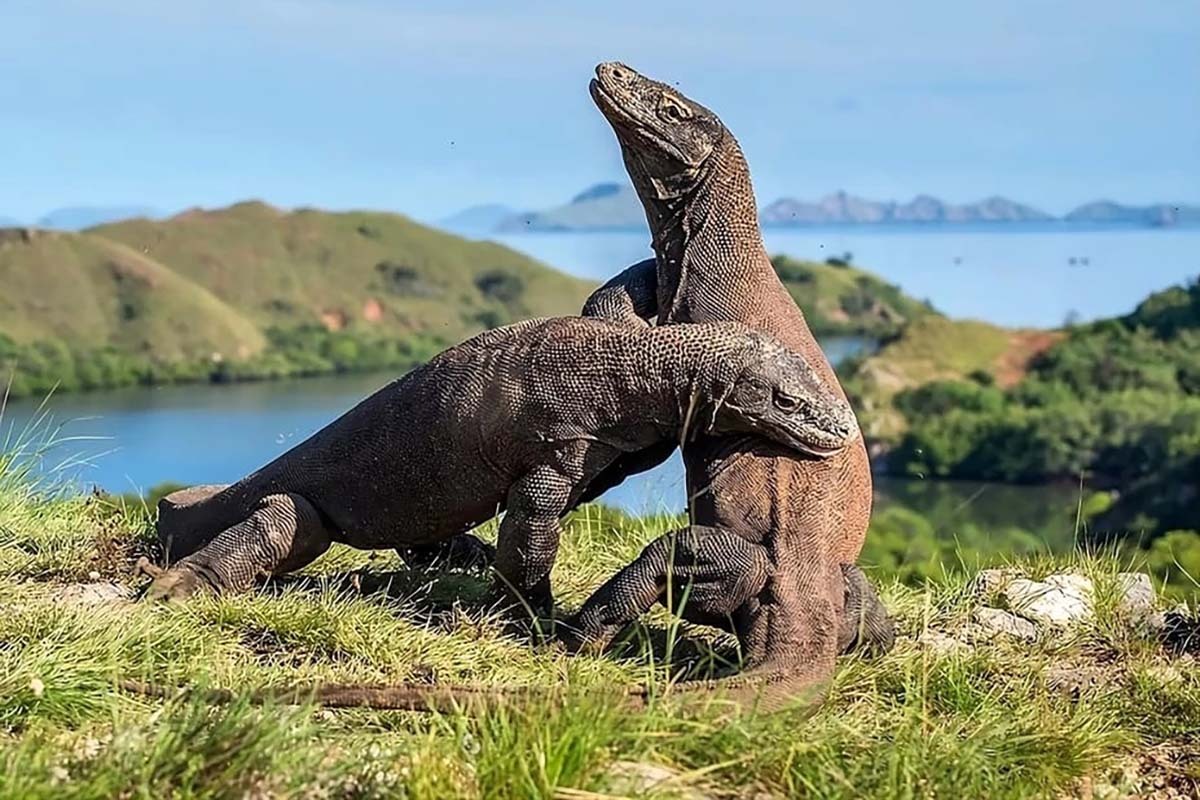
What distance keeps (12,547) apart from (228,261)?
Answer: 194 ft

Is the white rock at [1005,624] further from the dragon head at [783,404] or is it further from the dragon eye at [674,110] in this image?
the dragon eye at [674,110]

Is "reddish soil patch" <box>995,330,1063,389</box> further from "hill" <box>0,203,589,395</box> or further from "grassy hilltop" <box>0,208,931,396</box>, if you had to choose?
"hill" <box>0,203,589,395</box>

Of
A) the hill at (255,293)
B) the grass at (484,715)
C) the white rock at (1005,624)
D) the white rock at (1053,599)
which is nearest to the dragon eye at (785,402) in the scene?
the grass at (484,715)

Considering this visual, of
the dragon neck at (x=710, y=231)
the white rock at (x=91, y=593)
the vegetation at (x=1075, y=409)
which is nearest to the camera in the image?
the white rock at (x=91, y=593)

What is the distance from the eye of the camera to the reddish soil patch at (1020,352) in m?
90.0

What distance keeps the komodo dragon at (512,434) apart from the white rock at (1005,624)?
1858 mm

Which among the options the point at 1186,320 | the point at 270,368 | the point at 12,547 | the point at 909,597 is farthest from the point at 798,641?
the point at 1186,320

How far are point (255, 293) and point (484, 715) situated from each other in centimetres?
6123

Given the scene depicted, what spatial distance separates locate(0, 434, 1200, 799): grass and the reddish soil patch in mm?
82550

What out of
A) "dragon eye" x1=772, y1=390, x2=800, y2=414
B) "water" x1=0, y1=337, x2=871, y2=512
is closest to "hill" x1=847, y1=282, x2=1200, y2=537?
"water" x1=0, y1=337, x2=871, y2=512

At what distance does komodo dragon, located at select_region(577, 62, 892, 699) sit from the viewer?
6.09 m

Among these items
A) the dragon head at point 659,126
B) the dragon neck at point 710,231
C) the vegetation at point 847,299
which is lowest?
the vegetation at point 847,299

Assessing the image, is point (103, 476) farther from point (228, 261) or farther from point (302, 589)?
point (228, 261)

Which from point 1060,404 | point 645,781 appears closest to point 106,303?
point 1060,404
